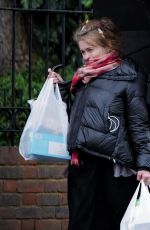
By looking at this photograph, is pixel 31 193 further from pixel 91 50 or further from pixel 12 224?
pixel 91 50

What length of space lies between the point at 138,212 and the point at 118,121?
0.54 metres

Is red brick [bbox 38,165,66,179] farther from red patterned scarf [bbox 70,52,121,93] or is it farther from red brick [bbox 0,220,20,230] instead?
red patterned scarf [bbox 70,52,121,93]

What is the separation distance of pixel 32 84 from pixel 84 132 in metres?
2.43

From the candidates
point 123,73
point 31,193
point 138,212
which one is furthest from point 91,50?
point 31,193

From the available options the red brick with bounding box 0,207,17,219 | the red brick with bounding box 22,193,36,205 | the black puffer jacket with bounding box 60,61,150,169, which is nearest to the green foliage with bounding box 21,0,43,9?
the red brick with bounding box 22,193,36,205

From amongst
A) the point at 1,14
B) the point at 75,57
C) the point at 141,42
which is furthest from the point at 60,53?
the point at 141,42

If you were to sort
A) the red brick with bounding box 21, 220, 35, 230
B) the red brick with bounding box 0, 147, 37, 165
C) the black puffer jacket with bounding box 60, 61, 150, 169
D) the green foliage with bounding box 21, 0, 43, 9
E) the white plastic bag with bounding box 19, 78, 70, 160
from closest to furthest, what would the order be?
the black puffer jacket with bounding box 60, 61, 150, 169, the white plastic bag with bounding box 19, 78, 70, 160, the red brick with bounding box 0, 147, 37, 165, the red brick with bounding box 21, 220, 35, 230, the green foliage with bounding box 21, 0, 43, 9

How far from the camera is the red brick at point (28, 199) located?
621 cm

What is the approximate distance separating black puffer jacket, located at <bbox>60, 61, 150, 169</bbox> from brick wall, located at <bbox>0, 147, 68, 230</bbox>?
2.06 m

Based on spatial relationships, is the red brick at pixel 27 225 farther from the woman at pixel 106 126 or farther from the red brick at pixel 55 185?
the woman at pixel 106 126

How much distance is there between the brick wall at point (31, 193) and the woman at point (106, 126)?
6.01 feet

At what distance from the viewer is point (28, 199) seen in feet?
20.4

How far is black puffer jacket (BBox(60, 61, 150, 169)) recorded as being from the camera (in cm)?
408

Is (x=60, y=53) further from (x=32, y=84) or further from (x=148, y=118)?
(x=148, y=118)
